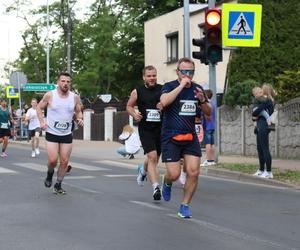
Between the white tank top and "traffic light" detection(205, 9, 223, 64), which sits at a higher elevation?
"traffic light" detection(205, 9, 223, 64)

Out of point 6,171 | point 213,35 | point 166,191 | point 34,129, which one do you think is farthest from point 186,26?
point 166,191

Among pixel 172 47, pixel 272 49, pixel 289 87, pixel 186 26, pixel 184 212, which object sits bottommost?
pixel 184 212

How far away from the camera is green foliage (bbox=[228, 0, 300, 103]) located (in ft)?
85.5

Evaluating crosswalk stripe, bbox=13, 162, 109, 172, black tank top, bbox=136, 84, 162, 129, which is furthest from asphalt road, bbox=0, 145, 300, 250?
crosswalk stripe, bbox=13, 162, 109, 172

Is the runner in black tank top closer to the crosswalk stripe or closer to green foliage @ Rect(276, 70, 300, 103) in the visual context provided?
the crosswalk stripe

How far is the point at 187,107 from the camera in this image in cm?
795

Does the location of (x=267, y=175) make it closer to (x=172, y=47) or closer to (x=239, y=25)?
(x=239, y=25)

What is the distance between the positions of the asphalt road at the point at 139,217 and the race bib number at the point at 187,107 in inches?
51.8

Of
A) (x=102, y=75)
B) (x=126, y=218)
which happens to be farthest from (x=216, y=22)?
(x=102, y=75)

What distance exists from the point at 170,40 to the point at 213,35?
19.7 m

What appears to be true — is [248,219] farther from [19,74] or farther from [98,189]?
[19,74]

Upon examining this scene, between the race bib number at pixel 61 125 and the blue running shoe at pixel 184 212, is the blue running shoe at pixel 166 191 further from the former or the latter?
the race bib number at pixel 61 125

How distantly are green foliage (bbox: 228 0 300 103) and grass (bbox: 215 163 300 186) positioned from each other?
11099 mm

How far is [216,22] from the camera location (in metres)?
14.7
